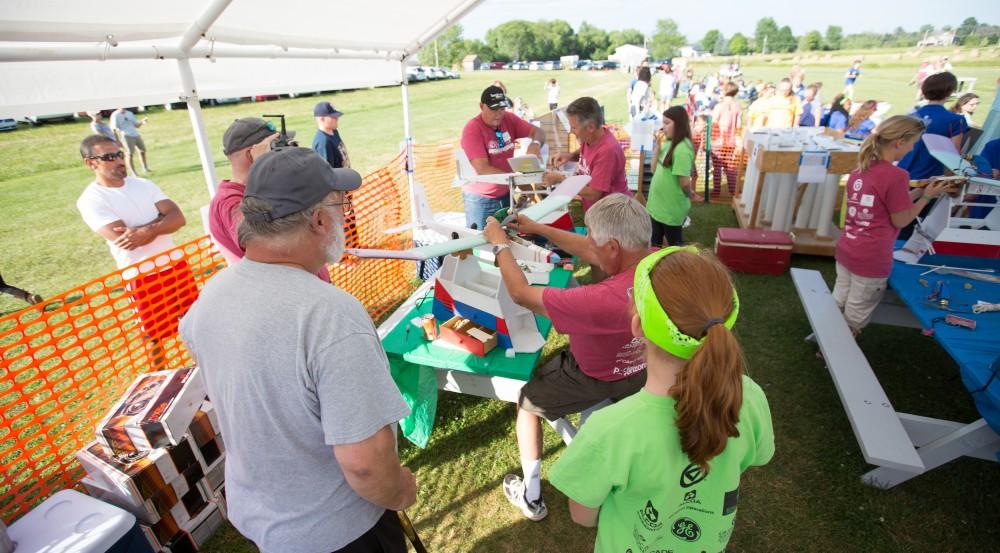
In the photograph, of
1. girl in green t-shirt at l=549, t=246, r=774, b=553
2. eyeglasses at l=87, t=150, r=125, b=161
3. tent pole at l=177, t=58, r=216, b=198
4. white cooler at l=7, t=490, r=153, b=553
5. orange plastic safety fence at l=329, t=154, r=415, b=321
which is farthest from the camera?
orange plastic safety fence at l=329, t=154, r=415, b=321

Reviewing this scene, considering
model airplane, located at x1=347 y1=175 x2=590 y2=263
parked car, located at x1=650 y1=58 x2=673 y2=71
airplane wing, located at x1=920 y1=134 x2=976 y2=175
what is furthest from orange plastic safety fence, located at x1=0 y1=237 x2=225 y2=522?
parked car, located at x1=650 y1=58 x2=673 y2=71


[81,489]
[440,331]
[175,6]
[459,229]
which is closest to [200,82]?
[175,6]

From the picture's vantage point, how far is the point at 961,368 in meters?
2.54

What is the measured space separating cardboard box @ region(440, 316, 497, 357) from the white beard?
4.62 feet

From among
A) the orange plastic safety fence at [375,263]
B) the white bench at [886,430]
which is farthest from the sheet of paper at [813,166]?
the orange plastic safety fence at [375,263]

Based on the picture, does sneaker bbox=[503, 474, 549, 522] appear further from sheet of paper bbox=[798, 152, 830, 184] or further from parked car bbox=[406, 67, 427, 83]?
parked car bbox=[406, 67, 427, 83]

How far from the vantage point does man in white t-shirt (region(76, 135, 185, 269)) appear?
3457mm

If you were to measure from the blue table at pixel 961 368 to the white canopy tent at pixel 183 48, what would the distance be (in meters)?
4.46

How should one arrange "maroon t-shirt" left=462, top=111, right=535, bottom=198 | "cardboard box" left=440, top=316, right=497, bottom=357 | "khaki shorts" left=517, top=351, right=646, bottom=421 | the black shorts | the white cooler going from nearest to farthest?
the black shorts, the white cooler, "khaki shorts" left=517, top=351, right=646, bottom=421, "cardboard box" left=440, top=316, right=497, bottom=357, "maroon t-shirt" left=462, top=111, right=535, bottom=198

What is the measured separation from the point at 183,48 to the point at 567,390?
302cm

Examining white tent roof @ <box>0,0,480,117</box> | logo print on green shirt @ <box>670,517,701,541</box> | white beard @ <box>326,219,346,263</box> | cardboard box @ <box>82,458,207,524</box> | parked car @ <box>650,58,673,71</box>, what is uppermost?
parked car @ <box>650,58,673,71</box>

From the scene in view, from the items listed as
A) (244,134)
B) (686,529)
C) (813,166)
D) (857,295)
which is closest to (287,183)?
(686,529)

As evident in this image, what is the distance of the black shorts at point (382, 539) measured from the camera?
1.55 metres

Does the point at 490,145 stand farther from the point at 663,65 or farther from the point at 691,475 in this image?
the point at 663,65
